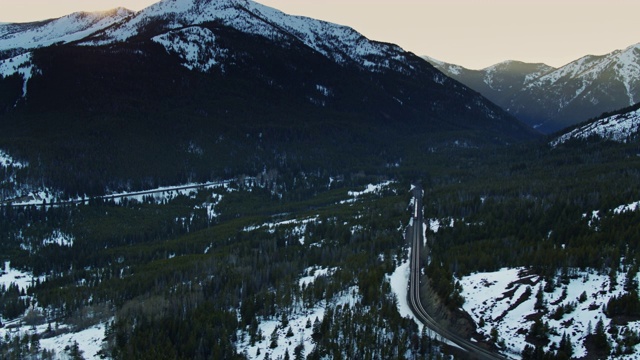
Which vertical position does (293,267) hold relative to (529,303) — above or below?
below

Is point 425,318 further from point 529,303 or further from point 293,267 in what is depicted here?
point 293,267

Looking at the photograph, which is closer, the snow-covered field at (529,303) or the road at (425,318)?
the snow-covered field at (529,303)

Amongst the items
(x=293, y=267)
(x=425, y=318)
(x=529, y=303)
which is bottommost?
(x=425, y=318)

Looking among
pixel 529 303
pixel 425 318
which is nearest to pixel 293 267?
pixel 425 318

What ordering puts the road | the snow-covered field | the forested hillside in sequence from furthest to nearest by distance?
1. the forested hillside
2. the road
3. the snow-covered field

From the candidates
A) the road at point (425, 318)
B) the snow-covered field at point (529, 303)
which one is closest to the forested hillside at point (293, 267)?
the snow-covered field at point (529, 303)

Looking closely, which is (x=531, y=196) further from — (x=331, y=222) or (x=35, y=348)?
(x=35, y=348)

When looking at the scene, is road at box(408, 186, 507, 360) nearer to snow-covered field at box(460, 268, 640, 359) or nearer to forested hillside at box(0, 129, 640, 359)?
snow-covered field at box(460, 268, 640, 359)

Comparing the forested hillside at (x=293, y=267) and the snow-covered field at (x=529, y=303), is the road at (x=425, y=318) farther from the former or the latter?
the forested hillside at (x=293, y=267)

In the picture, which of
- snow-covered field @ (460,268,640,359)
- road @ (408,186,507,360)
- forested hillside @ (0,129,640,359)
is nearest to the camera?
snow-covered field @ (460,268,640,359)

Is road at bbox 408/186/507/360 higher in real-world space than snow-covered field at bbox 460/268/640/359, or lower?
lower

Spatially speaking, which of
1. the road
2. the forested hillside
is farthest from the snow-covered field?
the road
